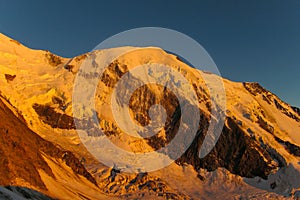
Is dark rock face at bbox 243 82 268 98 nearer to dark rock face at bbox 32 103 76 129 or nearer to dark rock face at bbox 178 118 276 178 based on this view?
dark rock face at bbox 178 118 276 178

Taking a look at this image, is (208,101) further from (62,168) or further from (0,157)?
(0,157)

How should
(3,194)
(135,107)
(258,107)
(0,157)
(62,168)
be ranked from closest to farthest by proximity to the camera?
(3,194)
(0,157)
(62,168)
(135,107)
(258,107)

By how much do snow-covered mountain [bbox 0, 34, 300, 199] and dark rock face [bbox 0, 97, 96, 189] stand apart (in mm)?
579

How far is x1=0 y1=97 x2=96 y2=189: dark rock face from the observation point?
62.9 m

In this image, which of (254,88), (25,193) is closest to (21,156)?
(25,193)

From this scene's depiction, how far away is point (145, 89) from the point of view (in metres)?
137

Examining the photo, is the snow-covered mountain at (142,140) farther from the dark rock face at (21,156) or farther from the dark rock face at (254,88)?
the dark rock face at (254,88)

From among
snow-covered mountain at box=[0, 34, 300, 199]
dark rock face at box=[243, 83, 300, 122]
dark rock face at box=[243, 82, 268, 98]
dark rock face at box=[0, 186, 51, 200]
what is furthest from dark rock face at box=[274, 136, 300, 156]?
dark rock face at box=[0, 186, 51, 200]

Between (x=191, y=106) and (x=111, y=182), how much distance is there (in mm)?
49549

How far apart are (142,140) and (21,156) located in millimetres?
54800

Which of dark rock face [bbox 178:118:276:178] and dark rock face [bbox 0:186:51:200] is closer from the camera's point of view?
dark rock face [bbox 0:186:51:200]

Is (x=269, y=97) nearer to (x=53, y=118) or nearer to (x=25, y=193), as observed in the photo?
(x=53, y=118)

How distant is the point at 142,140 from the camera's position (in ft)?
398

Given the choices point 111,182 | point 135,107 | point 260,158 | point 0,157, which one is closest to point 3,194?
point 0,157
